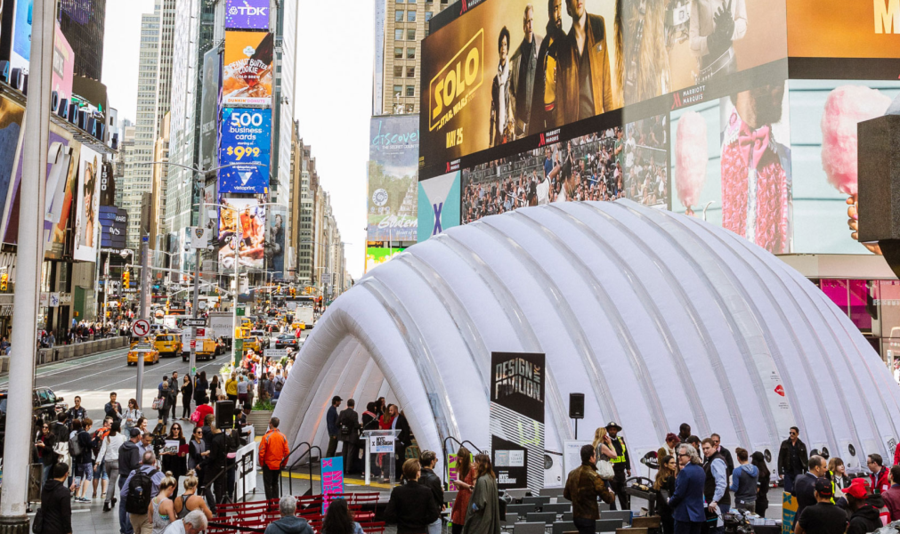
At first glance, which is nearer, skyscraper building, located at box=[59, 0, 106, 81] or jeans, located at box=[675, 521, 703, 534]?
jeans, located at box=[675, 521, 703, 534]

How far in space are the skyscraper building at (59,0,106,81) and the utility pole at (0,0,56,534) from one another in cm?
8403

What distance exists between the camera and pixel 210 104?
448ft

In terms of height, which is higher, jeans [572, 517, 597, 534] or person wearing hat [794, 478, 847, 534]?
person wearing hat [794, 478, 847, 534]

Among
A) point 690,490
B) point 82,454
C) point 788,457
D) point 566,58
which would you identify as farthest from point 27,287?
point 566,58

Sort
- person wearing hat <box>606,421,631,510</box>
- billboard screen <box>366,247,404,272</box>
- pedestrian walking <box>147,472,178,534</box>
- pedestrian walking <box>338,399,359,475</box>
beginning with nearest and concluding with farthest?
1. pedestrian walking <box>147,472,178,534</box>
2. person wearing hat <box>606,421,631,510</box>
3. pedestrian walking <box>338,399,359,475</box>
4. billboard screen <box>366,247,404,272</box>

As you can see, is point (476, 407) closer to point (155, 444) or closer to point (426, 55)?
point (155, 444)

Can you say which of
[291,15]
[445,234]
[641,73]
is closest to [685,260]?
[445,234]

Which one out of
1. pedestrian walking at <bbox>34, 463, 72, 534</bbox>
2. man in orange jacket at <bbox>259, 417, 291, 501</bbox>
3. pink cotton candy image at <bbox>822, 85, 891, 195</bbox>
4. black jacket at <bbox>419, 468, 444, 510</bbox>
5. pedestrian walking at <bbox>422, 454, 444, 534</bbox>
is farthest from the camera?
pink cotton candy image at <bbox>822, 85, 891, 195</bbox>

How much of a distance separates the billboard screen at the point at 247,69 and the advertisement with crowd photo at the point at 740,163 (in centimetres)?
8066

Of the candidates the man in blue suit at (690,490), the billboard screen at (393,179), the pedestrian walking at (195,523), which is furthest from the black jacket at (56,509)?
the billboard screen at (393,179)

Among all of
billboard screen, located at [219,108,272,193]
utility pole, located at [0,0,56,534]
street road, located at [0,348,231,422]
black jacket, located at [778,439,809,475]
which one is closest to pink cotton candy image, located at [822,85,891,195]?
black jacket, located at [778,439,809,475]

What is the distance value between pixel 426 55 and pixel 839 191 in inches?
1705

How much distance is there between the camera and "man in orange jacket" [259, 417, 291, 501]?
1525 centimetres

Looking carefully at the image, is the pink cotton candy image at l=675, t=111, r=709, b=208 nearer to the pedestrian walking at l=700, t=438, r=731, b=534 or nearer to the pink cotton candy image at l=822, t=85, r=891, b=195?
the pink cotton candy image at l=822, t=85, r=891, b=195
